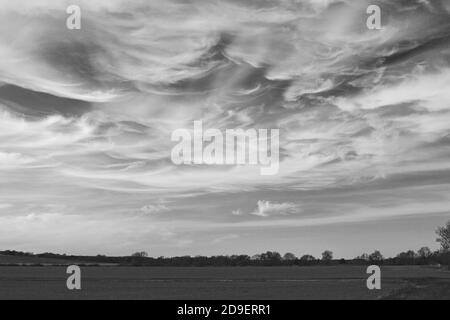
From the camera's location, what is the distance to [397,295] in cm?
6325
